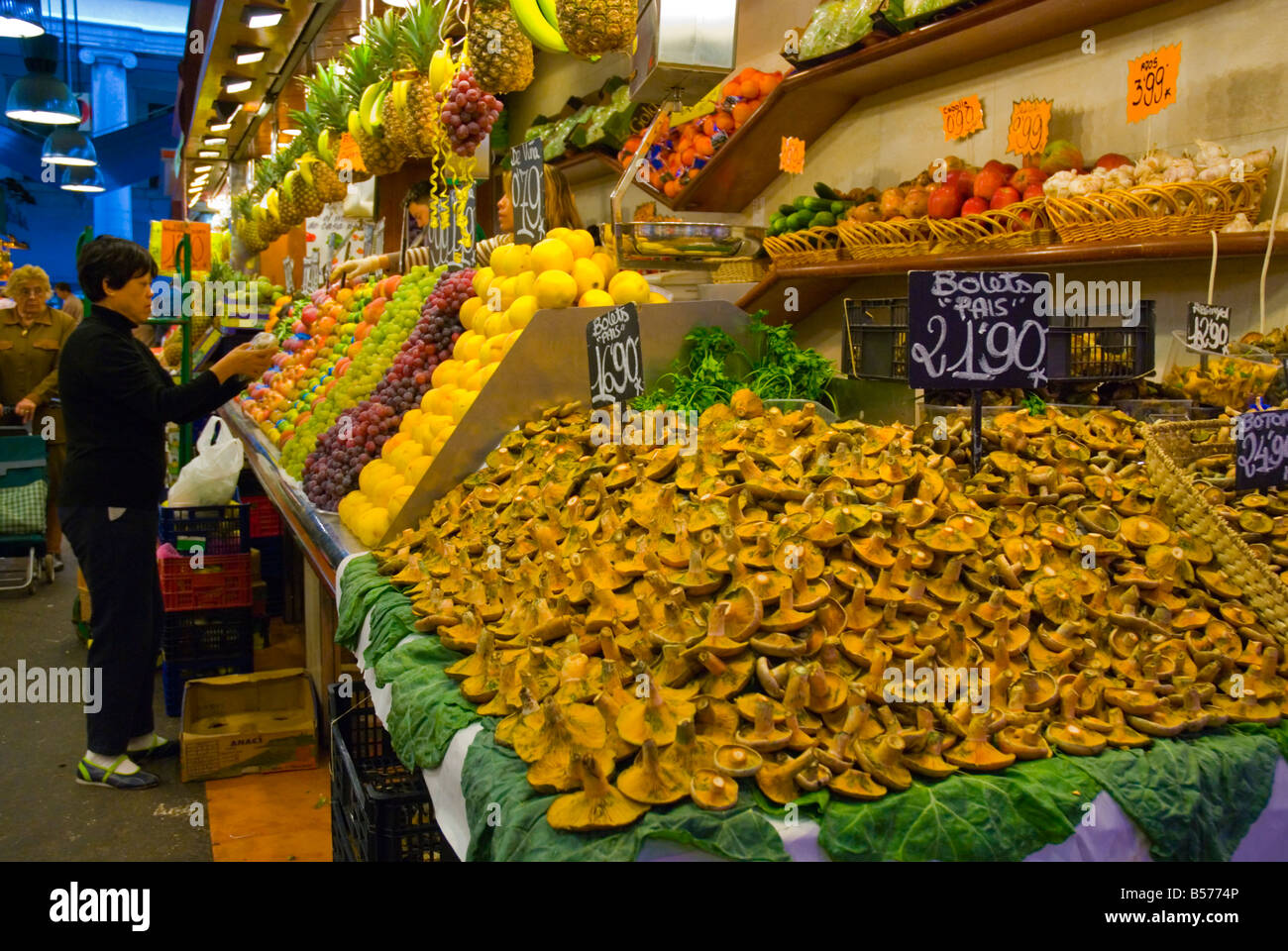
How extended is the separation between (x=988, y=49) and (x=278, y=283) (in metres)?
11.5

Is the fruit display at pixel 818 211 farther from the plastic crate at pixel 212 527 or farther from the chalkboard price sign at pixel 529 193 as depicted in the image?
the plastic crate at pixel 212 527

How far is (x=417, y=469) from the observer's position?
2.87m

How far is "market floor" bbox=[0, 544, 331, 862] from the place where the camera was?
3.40 meters

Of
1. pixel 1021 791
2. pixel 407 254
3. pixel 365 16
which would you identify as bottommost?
pixel 1021 791

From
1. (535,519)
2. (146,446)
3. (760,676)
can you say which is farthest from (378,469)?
(760,676)

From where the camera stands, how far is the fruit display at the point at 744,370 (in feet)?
9.34

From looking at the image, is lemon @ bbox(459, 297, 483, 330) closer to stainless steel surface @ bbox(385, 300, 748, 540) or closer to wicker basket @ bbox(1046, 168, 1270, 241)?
stainless steel surface @ bbox(385, 300, 748, 540)

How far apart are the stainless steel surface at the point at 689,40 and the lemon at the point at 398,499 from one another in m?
2.11

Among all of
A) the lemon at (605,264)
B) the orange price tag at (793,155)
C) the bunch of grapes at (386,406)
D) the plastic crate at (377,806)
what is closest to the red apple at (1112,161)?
the lemon at (605,264)

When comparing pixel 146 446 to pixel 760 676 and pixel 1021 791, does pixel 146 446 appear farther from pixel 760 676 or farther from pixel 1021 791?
pixel 1021 791

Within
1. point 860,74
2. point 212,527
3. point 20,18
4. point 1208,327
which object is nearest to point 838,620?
point 1208,327

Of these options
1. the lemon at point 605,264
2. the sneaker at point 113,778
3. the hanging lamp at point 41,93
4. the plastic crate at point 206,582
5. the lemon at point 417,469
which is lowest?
the sneaker at point 113,778

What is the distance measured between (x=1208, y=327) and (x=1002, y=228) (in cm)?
83
